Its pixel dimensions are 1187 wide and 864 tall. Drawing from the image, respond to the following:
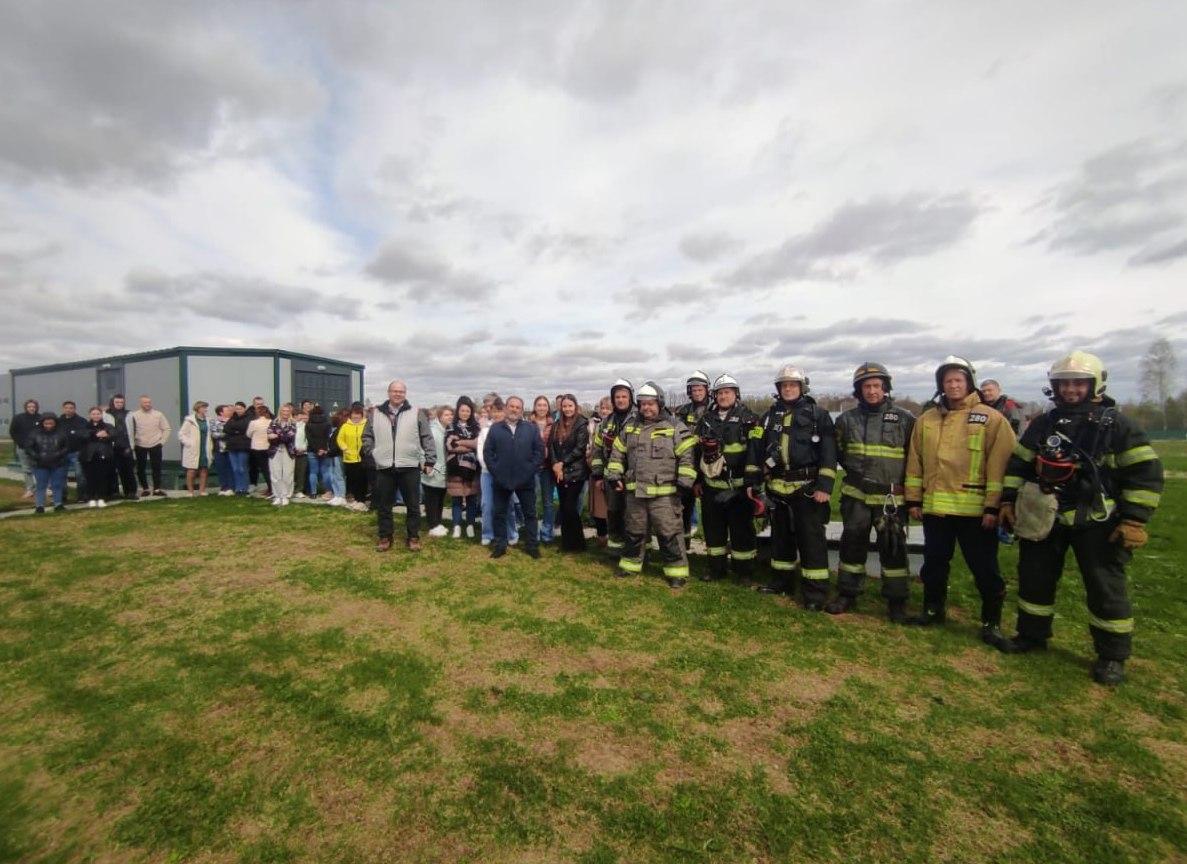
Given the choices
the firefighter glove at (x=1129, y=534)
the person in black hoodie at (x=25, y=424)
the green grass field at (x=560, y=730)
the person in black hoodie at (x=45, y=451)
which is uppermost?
the person in black hoodie at (x=25, y=424)

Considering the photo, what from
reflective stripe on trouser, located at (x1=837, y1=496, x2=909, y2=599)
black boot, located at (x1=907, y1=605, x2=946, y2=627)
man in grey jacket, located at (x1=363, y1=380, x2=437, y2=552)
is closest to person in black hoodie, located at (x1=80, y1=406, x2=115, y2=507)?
man in grey jacket, located at (x1=363, y1=380, x2=437, y2=552)

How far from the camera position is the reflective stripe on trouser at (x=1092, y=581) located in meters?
3.80

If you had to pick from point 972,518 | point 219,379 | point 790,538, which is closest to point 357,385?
point 219,379

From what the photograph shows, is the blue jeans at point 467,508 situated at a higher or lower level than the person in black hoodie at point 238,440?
lower

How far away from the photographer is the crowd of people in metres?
3.89

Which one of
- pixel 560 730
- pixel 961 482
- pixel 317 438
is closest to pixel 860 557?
pixel 961 482

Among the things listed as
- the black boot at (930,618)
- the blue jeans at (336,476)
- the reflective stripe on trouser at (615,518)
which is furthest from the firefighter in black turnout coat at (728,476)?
the blue jeans at (336,476)

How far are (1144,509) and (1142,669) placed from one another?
1327 millimetres

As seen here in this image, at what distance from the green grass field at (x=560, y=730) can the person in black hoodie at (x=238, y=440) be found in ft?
17.6

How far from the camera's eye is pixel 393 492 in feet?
23.1

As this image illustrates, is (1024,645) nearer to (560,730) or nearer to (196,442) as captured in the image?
(560,730)

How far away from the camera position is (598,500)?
24.2 ft

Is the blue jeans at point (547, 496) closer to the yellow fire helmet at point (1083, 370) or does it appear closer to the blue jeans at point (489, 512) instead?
the blue jeans at point (489, 512)

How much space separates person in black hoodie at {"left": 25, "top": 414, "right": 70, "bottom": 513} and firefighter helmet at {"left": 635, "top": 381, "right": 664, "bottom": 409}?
10509 mm
